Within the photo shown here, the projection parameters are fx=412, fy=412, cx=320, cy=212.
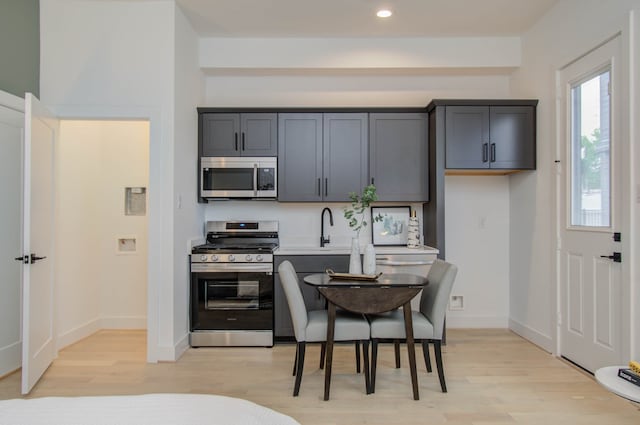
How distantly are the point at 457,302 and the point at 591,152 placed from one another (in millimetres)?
2026

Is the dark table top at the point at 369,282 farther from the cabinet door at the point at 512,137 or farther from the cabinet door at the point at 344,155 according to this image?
the cabinet door at the point at 512,137

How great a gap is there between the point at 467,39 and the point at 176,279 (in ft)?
12.1

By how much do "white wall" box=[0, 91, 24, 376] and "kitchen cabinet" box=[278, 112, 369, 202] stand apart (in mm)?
2187

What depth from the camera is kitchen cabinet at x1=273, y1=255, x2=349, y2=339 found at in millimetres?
3889

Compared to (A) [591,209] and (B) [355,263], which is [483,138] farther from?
(B) [355,263]

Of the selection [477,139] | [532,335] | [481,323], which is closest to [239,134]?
[477,139]

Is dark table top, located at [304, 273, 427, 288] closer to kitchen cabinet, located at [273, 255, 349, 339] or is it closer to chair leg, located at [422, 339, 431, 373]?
chair leg, located at [422, 339, 431, 373]

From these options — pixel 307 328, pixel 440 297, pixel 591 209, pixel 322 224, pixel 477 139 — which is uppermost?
pixel 477 139

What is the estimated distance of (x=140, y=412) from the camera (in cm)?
116

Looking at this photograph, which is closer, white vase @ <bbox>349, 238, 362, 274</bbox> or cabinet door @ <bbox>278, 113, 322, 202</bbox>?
white vase @ <bbox>349, 238, 362, 274</bbox>

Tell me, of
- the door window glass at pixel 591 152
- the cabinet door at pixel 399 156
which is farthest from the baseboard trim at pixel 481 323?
the door window glass at pixel 591 152

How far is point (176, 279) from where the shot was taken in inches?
141

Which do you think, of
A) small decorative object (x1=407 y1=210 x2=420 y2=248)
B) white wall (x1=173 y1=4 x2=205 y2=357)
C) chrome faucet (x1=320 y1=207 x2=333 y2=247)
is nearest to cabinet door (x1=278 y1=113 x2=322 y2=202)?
chrome faucet (x1=320 y1=207 x2=333 y2=247)

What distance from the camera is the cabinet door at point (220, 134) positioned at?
4.17 m
